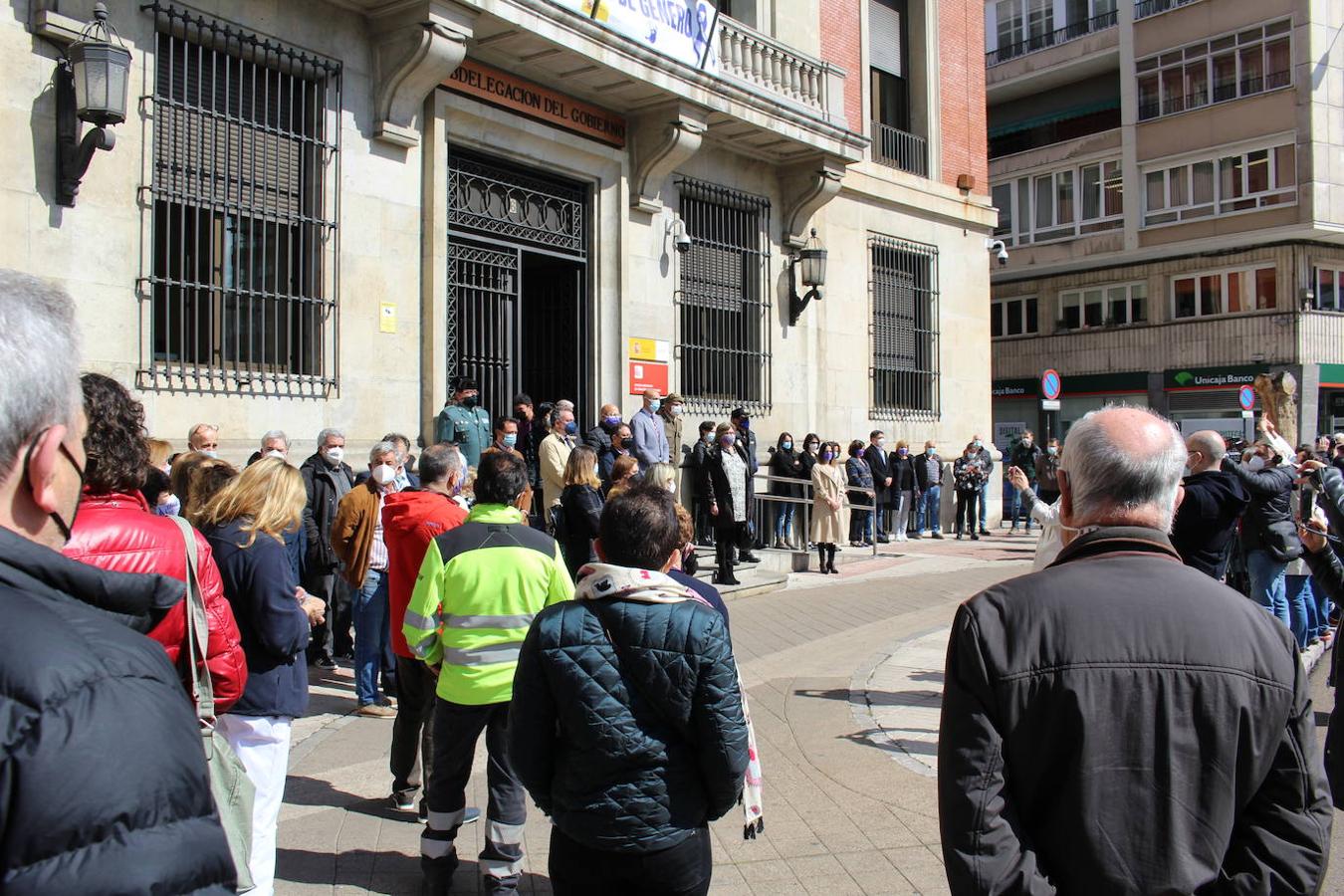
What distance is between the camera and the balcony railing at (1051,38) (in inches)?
1230

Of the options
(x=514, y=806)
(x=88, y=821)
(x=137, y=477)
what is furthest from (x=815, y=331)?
(x=88, y=821)

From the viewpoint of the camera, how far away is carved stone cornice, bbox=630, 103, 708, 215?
13.8 m

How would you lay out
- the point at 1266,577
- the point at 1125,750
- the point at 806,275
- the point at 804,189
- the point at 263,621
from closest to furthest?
1. the point at 1125,750
2. the point at 263,621
3. the point at 1266,577
4. the point at 806,275
5. the point at 804,189

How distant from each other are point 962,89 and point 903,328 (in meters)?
5.07

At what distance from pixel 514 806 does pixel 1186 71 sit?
31.2 m

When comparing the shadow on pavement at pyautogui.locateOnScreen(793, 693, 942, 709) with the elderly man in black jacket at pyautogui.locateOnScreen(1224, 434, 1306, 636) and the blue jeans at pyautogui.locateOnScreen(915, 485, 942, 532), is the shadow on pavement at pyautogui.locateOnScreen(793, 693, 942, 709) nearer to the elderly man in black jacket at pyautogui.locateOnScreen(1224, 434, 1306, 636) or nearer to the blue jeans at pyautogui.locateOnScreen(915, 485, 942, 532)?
the elderly man in black jacket at pyautogui.locateOnScreen(1224, 434, 1306, 636)

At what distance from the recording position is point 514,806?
4.09m

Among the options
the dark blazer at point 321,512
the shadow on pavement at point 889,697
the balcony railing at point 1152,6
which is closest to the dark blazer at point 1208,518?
the shadow on pavement at point 889,697

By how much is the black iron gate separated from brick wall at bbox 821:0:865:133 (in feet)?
20.6

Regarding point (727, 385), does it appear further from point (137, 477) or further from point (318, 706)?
point (137, 477)

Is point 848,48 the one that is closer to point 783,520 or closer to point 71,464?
point 783,520

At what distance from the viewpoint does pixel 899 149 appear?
63.9 ft

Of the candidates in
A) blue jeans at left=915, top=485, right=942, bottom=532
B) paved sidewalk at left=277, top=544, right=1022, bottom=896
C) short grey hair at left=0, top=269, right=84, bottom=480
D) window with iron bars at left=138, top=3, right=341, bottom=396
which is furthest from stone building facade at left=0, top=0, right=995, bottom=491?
short grey hair at left=0, top=269, right=84, bottom=480

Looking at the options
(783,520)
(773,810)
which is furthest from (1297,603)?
(783,520)
